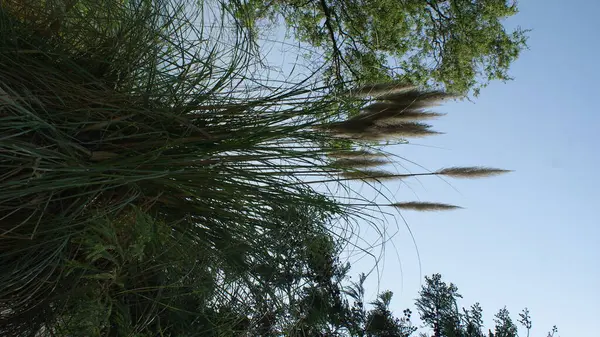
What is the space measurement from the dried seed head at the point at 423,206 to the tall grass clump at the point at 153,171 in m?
0.02

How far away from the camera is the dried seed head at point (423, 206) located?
2.26 m

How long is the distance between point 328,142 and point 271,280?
0.62 m

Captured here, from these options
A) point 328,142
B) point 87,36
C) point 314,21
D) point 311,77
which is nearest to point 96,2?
point 87,36

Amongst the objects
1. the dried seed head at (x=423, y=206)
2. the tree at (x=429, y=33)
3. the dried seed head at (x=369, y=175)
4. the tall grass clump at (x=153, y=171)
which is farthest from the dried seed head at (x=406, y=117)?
the tree at (x=429, y=33)

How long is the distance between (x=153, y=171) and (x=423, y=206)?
1.21 metres

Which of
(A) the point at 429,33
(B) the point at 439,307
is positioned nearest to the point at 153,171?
(B) the point at 439,307

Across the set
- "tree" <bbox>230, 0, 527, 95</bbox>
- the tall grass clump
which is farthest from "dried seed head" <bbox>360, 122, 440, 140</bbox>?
"tree" <bbox>230, 0, 527, 95</bbox>

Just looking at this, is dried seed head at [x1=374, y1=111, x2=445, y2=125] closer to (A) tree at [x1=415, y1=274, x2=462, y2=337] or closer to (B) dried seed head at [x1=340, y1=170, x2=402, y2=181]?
(B) dried seed head at [x1=340, y1=170, x2=402, y2=181]

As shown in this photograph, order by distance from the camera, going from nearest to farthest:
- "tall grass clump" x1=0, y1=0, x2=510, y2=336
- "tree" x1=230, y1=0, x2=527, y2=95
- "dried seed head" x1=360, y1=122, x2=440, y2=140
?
"tall grass clump" x1=0, y1=0, x2=510, y2=336 < "dried seed head" x1=360, y1=122, x2=440, y2=140 < "tree" x1=230, y1=0, x2=527, y2=95

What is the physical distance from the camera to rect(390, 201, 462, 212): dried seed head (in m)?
2.26

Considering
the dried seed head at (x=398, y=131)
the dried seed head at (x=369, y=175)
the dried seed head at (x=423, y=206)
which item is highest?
the dried seed head at (x=398, y=131)

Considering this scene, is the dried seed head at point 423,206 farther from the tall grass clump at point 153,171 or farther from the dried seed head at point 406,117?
the dried seed head at point 406,117

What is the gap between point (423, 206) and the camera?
2.26 meters

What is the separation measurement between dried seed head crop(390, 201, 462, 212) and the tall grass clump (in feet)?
0.05
